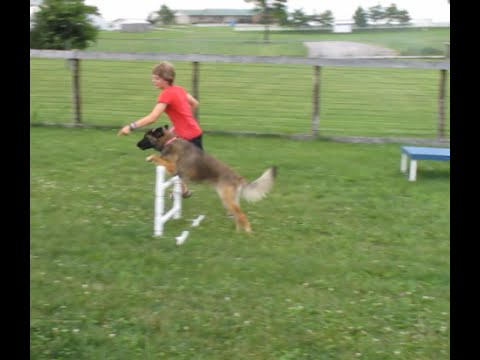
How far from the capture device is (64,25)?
72.9 ft

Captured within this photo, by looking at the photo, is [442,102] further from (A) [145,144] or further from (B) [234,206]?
(A) [145,144]

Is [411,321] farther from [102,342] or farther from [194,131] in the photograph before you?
[194,131]

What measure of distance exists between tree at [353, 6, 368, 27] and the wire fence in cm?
2137

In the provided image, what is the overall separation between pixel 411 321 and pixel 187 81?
16.4 m

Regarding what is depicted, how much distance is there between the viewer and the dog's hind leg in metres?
6.56

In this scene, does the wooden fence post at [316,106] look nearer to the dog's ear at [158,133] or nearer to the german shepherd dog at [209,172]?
the german shepherd dog at [209,172]

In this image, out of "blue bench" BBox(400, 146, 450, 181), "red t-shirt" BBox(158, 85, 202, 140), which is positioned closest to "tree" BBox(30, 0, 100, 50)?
"red t-shirt" BBox(158, 85, 202, 140)

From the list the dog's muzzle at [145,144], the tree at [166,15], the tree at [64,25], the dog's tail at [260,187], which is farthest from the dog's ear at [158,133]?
the tree at [166,15]

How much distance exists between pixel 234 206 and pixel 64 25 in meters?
18.1

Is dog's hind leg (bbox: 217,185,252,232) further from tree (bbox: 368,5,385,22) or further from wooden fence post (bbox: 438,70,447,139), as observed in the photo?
tree (bbox: 368,5,385,22)

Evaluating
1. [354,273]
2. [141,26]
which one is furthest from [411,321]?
[141,26]

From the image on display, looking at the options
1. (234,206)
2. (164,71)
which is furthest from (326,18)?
(234,206)

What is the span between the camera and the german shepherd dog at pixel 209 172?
666 cm
